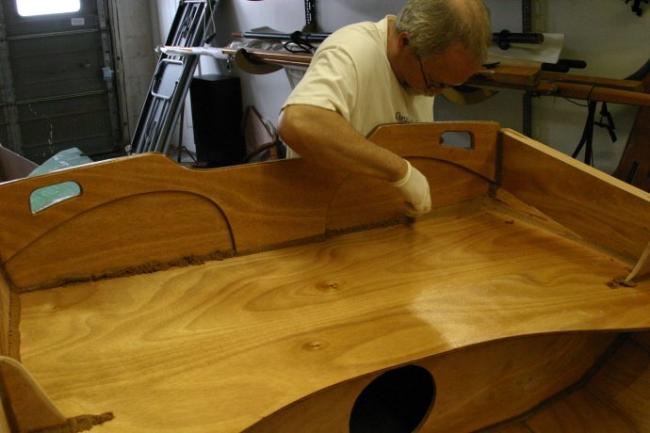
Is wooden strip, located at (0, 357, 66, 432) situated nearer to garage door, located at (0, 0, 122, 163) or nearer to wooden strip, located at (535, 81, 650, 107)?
wooden strip, located at (535, 81, 650, 107)

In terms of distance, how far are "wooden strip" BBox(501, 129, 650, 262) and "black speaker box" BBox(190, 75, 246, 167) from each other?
3336mm

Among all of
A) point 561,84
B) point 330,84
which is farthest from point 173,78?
point 330,84

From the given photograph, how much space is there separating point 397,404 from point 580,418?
1.21 feet

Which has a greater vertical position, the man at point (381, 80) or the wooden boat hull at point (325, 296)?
the man at point (381, 80)

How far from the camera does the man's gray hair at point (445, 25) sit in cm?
147

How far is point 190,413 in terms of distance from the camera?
Answer: 912mm

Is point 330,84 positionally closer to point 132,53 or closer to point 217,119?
point 217,119

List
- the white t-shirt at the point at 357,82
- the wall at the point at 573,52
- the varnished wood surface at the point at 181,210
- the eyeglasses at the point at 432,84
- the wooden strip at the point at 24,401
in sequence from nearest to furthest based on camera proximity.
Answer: the wooden strip at the point at 24,401, the varnished wood surface at the point at 181,210, the white t-shirt at the point at 357,82, the eyeglasses at the point at 432,84, the wall at the point at 573,52

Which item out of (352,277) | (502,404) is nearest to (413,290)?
(352,277)

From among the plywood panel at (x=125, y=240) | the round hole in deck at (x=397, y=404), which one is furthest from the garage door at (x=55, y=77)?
the round hole in deck at (x=397, y=404)

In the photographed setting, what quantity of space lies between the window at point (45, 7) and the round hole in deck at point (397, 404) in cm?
468

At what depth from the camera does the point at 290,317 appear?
3.85 feet

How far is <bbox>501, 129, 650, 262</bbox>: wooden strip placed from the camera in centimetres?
138

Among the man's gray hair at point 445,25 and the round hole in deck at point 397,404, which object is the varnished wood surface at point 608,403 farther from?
the man's gray hair at point 445,25
